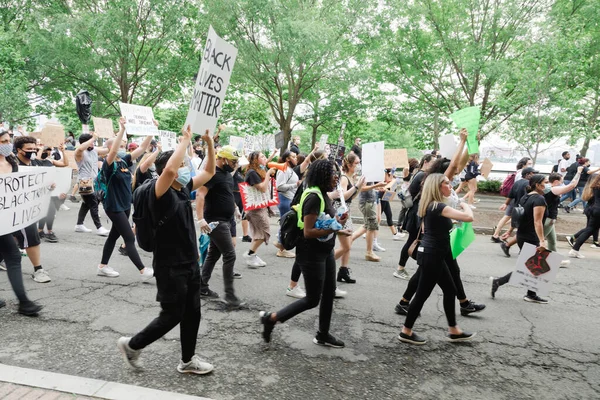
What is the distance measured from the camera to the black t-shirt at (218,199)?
507cm

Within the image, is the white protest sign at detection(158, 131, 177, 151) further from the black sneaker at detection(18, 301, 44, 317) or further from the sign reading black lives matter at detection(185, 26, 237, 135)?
the sign reading black lives matter at detection(185, 26, 237, 135)

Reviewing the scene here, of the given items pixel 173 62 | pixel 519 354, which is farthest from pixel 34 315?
pixel 173 62

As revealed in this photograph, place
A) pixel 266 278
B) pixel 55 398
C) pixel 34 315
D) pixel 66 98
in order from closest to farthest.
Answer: pixel 55 398, pixel 34 315, pixel 266 278, pixel 66 98

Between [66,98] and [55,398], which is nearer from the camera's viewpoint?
[55,398]

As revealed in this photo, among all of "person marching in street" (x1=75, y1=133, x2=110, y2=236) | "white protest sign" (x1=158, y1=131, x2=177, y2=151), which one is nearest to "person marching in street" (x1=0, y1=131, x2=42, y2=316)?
"white protest sign" (x1=158, y1=131, x2=177, y2=151)

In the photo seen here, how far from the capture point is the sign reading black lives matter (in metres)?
3.43

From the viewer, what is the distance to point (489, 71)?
1722 centimetres

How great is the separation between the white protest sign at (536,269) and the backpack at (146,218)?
4036 millimetres

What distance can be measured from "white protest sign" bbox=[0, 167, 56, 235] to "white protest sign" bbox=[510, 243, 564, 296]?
5.51 meters

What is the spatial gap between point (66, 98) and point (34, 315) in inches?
856

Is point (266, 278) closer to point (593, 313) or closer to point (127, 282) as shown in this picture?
point (127, 282)

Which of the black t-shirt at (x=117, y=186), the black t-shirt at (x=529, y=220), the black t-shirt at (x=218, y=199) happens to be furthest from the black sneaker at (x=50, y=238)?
the black t-shirt at (x=529, y=220)

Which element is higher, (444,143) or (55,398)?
(444,143)

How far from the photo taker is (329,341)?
411 centimetres
